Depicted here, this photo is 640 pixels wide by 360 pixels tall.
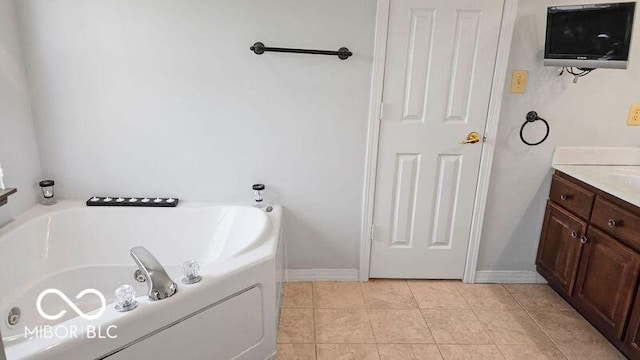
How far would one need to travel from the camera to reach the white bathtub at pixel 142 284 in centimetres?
144

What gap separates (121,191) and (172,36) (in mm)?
958

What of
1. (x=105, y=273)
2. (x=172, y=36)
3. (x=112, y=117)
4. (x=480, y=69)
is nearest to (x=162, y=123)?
(x=112, y=117)

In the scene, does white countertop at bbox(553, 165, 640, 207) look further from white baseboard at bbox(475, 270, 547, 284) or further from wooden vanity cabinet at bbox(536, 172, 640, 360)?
white baseboard at bbox(475, 270, 547, 284)

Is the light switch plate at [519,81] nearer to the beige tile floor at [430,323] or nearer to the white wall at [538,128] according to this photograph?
the white wall at [538,128]

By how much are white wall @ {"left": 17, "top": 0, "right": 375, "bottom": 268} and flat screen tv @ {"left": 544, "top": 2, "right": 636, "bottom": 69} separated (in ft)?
3.16

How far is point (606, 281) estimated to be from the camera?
2121mm

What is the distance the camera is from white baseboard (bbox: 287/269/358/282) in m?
2.74

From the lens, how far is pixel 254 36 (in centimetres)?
231

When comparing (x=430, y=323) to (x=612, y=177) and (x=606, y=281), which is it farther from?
(x=612, y=177)

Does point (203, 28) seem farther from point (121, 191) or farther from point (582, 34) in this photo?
point (582, 34)

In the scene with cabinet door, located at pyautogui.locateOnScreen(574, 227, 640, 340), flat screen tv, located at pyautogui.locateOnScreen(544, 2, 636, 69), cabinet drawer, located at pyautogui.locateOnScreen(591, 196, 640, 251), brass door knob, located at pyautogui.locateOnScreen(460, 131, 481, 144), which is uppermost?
flat screen tv, located at pyautogui.locateOnScreen(544, 2, 636, 69)

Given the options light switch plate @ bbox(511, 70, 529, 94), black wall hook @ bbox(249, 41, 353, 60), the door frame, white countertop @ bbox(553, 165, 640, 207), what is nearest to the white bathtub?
the door frame

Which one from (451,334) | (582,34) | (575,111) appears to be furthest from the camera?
(575,111)

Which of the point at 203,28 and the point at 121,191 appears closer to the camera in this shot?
the point at 203,28
